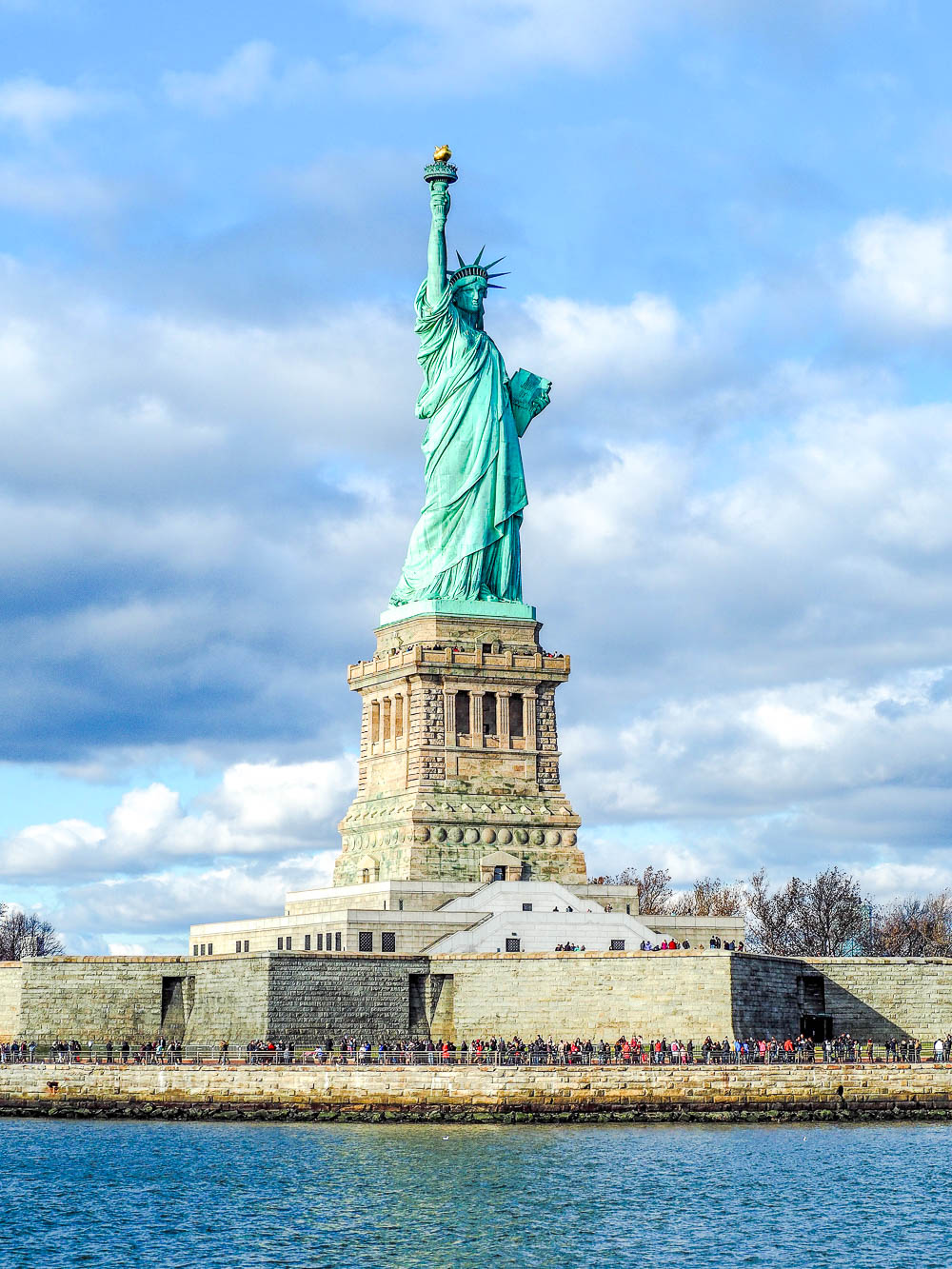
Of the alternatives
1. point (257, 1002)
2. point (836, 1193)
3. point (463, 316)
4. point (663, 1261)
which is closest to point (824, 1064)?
point (836, 1193)

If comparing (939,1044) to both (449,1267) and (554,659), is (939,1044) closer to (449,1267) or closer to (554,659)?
(554,659)

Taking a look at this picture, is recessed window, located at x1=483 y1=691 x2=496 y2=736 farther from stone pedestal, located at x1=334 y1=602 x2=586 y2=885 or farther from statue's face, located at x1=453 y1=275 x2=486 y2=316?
statue's face, located at x1=453 y1=275 x2=486 y2=316

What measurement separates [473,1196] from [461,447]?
3531cm

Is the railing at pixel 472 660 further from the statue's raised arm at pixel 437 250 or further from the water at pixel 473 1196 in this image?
the water at pixel 473 1196

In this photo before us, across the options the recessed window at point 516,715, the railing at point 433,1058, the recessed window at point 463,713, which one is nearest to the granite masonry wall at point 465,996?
the railing at point 433,1058

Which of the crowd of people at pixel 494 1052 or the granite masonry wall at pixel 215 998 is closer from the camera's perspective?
the crowd of people at pixel 494 1052

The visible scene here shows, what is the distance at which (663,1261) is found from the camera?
40.6 meters

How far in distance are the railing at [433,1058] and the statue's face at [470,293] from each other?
28.3 m

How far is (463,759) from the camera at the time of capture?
240 feet

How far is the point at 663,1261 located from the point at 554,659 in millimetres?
35908

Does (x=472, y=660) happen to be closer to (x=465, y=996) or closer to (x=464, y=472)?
(x=464, y=472)

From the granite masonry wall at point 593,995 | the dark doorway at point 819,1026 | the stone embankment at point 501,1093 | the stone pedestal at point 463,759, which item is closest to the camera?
the stone embankment at point 501,1093

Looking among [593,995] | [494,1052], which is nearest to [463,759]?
[593,995]

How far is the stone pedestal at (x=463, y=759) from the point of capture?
71.1 metres
